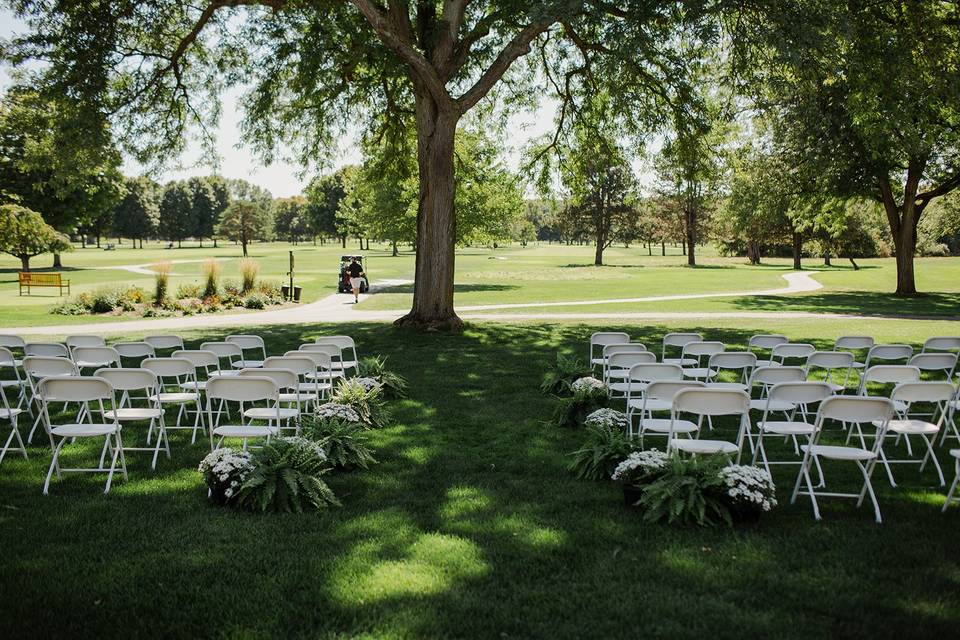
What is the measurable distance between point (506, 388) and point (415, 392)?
146 cm

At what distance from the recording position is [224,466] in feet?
18.2

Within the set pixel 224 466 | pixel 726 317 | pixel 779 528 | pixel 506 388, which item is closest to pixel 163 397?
pixel 224 466

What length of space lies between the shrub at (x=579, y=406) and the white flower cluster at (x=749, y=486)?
11.1 feet

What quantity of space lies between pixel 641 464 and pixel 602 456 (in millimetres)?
671

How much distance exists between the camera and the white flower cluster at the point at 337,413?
24.5 ft

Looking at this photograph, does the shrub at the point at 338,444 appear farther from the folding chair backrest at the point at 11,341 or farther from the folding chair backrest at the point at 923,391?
the folding chair backrest at the point at 11,341

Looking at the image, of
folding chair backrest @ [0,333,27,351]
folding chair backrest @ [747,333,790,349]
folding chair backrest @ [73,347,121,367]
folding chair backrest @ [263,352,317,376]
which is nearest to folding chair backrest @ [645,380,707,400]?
folding chair backrest @ [263,352,317,376]

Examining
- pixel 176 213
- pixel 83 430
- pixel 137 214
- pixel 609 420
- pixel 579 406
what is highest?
pixel 176 213

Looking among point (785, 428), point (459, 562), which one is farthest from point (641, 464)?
point (459, 562)

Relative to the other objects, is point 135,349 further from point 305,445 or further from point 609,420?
point 609,420

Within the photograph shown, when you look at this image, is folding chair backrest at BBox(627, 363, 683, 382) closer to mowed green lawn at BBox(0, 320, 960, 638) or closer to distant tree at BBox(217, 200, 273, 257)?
mowed green lawn at BBox(0, 320, 960, 638)

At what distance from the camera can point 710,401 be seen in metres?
5.48

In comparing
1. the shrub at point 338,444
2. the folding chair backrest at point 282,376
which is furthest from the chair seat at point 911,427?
the folding chair backrest at point 282,376

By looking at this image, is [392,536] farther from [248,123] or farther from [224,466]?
[248,123]
